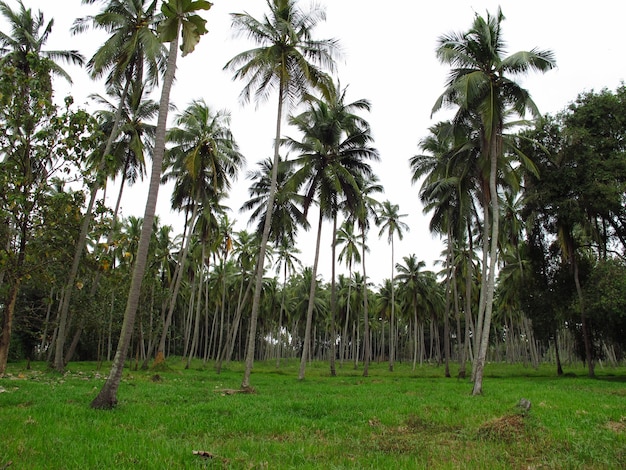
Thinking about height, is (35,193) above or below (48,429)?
above

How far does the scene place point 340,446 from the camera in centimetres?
589

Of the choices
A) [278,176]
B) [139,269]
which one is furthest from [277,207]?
[139,269]

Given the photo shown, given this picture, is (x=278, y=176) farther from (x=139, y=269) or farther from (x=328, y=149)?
(x=139, y=269)

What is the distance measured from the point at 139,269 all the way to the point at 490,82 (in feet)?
45.2

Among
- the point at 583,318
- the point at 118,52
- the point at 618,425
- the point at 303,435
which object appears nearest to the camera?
the point at 303,435

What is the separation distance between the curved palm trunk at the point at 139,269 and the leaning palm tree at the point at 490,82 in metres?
9.90

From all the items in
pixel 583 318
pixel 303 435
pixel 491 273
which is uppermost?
pixel 491 273

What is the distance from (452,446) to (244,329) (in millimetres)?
57411

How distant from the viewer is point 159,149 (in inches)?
376

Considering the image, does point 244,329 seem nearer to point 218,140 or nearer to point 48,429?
point 218,140

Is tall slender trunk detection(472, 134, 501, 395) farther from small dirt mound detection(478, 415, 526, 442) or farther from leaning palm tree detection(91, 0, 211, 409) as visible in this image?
leaning palm tree detection(91, 0, 211, 409)

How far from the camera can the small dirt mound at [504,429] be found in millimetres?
6423

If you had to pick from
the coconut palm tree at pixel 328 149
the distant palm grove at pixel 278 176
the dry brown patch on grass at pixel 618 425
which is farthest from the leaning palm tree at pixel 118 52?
the dry brown patch on grass at pixel 618 425

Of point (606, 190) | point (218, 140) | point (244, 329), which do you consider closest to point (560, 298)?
point (606, 190)
